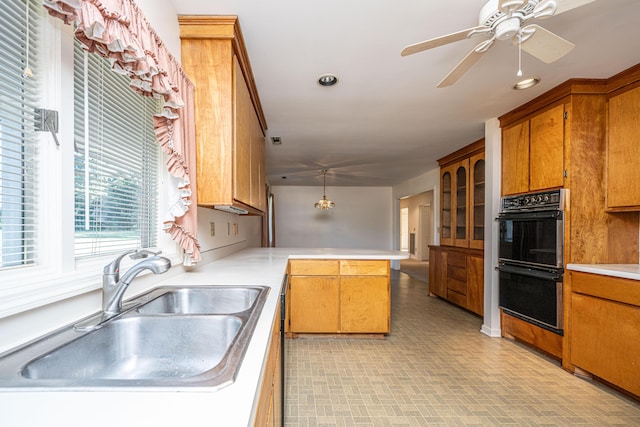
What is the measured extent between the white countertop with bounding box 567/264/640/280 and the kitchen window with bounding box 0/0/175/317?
2828mm

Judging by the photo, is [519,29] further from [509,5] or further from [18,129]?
[18,129]

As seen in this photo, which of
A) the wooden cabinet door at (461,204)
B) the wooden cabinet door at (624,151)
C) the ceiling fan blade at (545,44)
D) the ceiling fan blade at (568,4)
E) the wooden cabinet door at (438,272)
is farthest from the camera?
the wooden cabinet door at (438,272)

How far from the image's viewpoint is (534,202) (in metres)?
2.43

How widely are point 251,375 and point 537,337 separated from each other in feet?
9.33

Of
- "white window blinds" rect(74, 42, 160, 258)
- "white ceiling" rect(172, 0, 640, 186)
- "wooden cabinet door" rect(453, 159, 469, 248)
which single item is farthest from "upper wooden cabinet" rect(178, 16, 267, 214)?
"wooden cabinet door" rect(453, 159, 469, 248)

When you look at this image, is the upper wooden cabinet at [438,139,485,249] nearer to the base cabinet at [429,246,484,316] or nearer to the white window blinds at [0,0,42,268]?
the base cabinet at [429,246,484,316]

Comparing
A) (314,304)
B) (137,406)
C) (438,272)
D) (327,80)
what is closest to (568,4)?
(327,80)

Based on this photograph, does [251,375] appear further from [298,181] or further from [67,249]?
[298,181]

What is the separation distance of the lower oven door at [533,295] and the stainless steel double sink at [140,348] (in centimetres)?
237

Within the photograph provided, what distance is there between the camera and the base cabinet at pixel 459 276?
3379mm

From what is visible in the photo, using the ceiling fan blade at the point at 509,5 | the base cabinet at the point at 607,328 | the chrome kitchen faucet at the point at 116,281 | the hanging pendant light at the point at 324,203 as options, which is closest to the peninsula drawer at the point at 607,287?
the base cabinet at the point at 607,328

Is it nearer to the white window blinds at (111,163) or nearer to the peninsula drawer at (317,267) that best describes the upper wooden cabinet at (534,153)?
the peninsula drawer at (317,267)

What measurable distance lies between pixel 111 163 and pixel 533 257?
9.87 feet

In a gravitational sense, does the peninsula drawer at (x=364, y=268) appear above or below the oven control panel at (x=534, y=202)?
below
